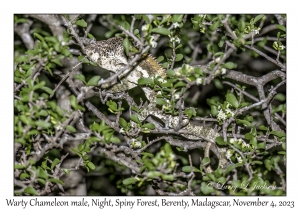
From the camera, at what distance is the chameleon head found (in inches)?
120

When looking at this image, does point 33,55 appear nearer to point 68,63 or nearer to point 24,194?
point 24,194

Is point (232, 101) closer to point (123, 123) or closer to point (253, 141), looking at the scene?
point (253, 141)

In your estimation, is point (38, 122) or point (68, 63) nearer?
point (38, 122)

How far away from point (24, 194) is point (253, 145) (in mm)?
1465

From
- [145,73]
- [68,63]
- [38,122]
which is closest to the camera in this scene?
[38,122]

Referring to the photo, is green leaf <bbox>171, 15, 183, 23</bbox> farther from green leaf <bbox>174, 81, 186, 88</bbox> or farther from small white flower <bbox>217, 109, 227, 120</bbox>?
small white flower <bbox>217, 109, 227, 120</bbox>

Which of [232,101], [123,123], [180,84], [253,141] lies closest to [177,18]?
[180,84]

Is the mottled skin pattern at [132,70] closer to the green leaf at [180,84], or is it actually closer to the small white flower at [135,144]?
the small white flower at [135,144]

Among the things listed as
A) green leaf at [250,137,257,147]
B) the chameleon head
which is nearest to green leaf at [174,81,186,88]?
green leaf at [250,137,257,147]

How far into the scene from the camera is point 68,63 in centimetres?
347

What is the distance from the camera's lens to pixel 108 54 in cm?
312

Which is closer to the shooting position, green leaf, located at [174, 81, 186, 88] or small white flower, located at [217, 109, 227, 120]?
green leaf, located at [174, 81, 186, 88]

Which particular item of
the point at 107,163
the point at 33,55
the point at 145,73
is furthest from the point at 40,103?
the point at 107,163

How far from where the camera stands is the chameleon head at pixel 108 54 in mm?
3058
